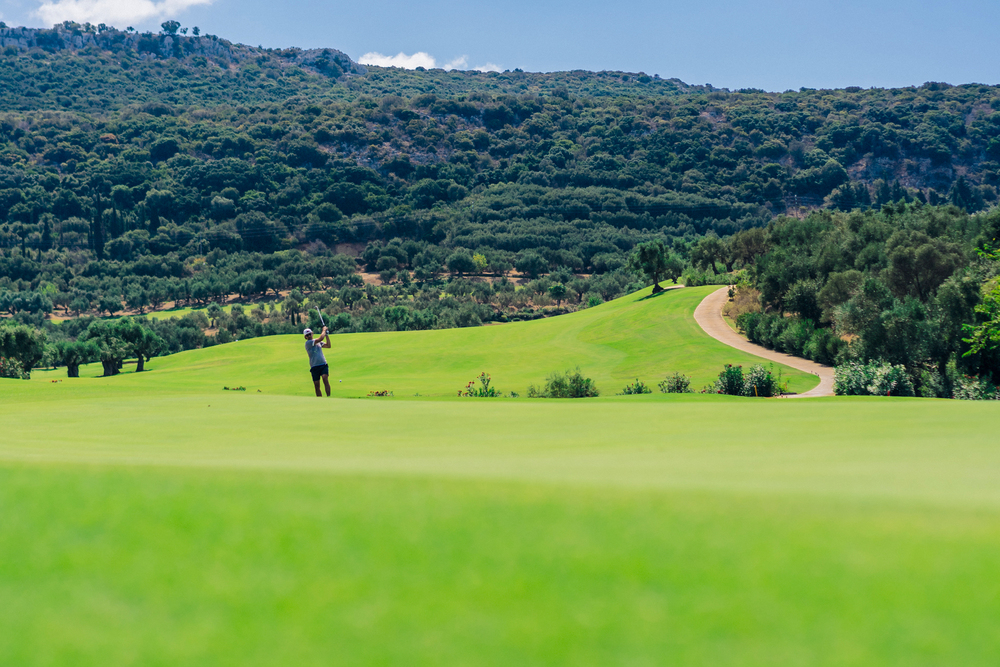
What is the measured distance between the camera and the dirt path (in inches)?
1564

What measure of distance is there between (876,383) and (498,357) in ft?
92.3

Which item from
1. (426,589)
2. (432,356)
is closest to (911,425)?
(426,589)

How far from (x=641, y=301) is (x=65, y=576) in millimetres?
69213

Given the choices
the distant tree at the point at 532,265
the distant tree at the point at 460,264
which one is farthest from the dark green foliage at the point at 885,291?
the distant tree at the point at 460,264

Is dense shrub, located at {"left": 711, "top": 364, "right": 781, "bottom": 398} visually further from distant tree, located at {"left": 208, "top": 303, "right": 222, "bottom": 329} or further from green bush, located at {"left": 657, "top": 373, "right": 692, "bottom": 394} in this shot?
distant tree, located at {"left": 208, "top": 303, "right": 222, "bottom": 329}

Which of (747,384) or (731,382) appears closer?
(731,382)

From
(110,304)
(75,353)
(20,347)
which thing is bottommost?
(110,304)

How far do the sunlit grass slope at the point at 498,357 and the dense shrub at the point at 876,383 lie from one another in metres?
5.68

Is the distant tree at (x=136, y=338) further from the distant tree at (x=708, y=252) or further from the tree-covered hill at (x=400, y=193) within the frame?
the distant tree at (x=708, y=252)

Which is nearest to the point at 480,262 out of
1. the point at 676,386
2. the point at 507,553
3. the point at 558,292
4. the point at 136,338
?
the point at 558,292

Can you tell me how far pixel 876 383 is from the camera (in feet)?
107

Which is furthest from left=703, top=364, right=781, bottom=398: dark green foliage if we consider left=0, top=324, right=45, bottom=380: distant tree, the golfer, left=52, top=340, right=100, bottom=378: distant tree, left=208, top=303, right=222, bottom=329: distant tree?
left=208, top=303, right=222, bottom=329: distant tree

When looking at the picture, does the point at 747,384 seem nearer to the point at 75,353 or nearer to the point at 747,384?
the point at 747,384

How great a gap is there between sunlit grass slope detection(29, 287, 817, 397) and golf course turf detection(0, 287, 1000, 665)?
30316 millimetres
